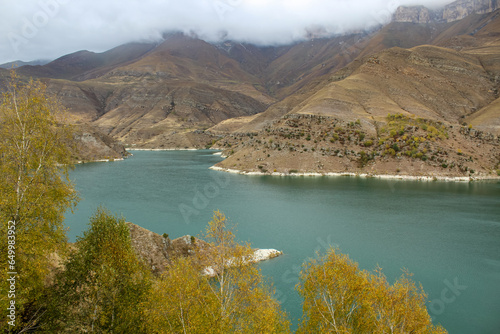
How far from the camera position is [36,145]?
541 inches

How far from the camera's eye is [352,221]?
5159 centimetres

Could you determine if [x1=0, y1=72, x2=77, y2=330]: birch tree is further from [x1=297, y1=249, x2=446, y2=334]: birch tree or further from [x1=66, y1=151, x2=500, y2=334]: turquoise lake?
[x1=66, y1=151, x2=500, y2=334]: turquoise lake

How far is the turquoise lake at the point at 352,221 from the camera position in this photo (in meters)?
29.7

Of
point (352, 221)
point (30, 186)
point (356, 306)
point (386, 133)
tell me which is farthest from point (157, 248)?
point (386, 133)

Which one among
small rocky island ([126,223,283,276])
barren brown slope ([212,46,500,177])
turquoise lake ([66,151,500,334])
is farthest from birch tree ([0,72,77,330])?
barren brown slope ([212,46,500,177])

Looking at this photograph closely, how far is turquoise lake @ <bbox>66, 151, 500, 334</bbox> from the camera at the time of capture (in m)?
29.7

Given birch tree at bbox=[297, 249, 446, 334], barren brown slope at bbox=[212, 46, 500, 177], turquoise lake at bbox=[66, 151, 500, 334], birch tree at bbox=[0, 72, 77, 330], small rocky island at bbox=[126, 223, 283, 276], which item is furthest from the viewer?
barren brown slope at bbox=[212, 46, 500, 177]

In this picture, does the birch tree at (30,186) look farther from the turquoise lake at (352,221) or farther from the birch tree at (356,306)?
the turquoise lake at (352,221)

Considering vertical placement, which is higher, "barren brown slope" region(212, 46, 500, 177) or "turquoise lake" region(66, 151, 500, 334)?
"barren brown slope" region(212, 46, 500, 177)

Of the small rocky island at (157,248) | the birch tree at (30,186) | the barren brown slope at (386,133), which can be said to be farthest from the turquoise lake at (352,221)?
the birch tree at (30,186)

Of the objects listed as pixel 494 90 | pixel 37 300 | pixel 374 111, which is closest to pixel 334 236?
pixel 37 300

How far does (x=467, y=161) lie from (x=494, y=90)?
84.0 metres

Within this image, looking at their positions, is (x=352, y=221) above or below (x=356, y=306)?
below

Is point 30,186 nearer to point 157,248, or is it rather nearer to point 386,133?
point 157,248
